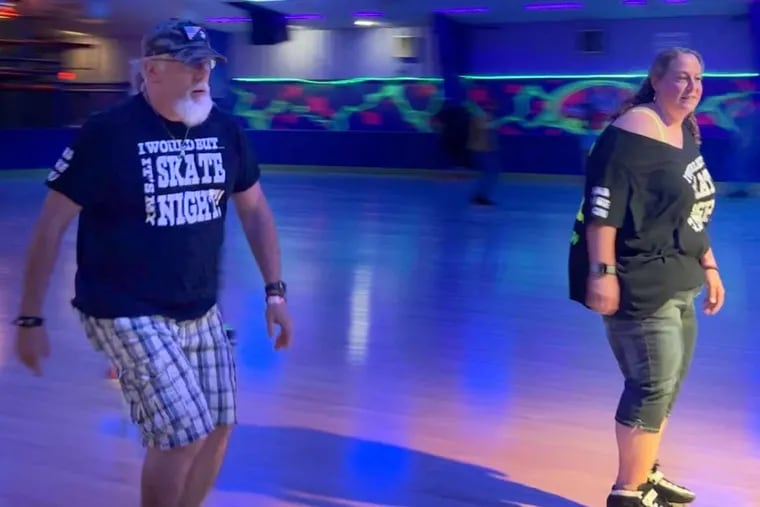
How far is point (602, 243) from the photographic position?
261cm

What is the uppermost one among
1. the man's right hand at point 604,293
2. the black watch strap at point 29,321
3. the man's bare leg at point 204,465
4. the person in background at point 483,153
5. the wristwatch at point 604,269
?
the wristwatch at point 604,269

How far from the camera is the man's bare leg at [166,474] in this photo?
2205 mm

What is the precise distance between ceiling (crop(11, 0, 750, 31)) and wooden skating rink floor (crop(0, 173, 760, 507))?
10.6m

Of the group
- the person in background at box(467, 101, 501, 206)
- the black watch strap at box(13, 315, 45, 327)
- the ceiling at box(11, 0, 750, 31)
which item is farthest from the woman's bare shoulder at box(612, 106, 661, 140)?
the ceiling at box(11, 0, 750, 31)

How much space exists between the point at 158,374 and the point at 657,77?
1.47m

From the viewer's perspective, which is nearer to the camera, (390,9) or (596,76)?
(596,76)

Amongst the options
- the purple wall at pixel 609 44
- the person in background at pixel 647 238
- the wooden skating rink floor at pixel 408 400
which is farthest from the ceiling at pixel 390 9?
the person in background at pixel 647 238

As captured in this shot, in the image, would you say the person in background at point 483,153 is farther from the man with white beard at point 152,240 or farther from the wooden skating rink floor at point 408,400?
the man with white beard at point 152,240

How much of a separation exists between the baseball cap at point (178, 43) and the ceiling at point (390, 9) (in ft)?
51.3

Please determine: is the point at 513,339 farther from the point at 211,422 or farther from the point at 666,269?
the point at 211,422

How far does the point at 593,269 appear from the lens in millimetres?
2627

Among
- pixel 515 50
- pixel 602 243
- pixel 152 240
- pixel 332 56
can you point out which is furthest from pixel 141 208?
pixel 332 56

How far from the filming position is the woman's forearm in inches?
102

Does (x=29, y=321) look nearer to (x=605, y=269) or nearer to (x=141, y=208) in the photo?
(x=141, y=208)
